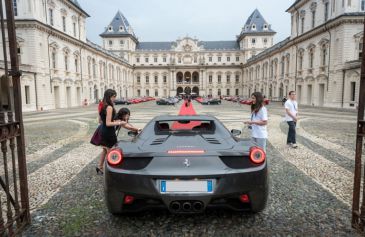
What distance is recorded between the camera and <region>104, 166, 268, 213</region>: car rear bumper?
9.11 ft

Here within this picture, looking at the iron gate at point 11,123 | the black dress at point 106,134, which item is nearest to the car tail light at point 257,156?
the iron gate at point 11,123

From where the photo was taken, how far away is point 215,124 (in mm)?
4184

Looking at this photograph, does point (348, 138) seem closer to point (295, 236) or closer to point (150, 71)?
point (295, 236)

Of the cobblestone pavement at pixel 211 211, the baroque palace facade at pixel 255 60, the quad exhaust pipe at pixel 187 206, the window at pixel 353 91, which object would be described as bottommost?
the cobblestone pavement at pixel 211 211

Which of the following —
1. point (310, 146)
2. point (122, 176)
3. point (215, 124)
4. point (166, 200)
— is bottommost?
point (310, 146)

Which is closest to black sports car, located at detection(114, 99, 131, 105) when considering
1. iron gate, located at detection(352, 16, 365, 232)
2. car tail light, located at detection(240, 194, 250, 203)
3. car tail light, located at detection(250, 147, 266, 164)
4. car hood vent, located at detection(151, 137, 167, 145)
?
car hood vent, located at detection(151, 137, 167, 145)

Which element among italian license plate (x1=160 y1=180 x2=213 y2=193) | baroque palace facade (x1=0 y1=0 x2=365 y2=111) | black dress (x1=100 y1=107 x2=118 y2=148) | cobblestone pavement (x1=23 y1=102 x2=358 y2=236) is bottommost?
cobblestone pavement (x1=23 y1=102 x2=358 y2=236)

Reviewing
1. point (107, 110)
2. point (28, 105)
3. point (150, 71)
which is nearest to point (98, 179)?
point (107, 110)

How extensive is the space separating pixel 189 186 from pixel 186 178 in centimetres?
9

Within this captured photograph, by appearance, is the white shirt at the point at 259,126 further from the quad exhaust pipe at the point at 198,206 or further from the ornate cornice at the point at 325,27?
the ornate cornice at the point at 325,27

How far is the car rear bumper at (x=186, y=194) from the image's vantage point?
278 cm

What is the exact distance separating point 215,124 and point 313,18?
1553 inches

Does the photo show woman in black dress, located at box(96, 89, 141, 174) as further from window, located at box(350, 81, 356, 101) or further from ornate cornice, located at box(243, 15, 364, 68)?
ornate cornice, located at box(243, 15, 364, 68)

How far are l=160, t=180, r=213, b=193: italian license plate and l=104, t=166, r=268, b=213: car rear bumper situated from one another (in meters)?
0.04
